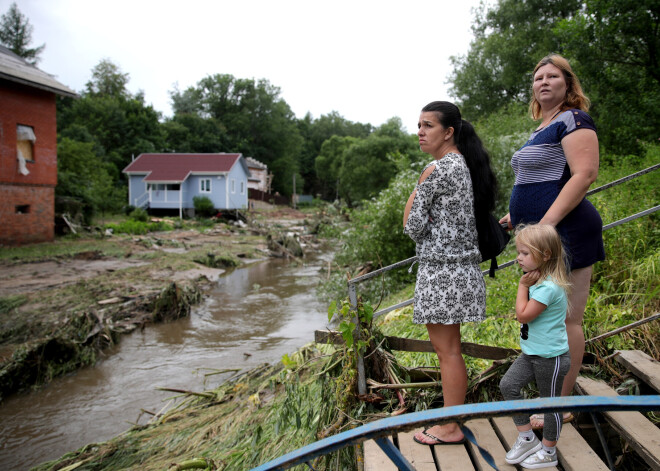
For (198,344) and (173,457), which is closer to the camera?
(173,457)

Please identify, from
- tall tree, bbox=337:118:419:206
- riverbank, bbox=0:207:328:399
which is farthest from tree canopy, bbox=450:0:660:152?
tall tree, bbox=337:118:419:206

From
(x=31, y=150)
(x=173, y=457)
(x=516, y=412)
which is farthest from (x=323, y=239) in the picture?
(x=516, y=412)

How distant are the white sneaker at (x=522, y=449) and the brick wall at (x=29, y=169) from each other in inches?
712

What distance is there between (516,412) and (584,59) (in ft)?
30.4

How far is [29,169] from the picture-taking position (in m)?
16.7

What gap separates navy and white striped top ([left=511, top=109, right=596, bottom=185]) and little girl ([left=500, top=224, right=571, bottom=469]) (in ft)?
1.15

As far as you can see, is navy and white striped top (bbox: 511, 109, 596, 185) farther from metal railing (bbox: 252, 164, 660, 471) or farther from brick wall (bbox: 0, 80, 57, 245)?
brick wall (bbox: 0, 80, 57, 245)

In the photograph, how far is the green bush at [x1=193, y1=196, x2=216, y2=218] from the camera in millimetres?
32000

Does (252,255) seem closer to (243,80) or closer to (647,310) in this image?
(647,310)

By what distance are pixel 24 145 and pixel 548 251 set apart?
19.4 meters

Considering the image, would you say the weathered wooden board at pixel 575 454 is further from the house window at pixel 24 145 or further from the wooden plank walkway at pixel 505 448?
the house window at pixel 24 145

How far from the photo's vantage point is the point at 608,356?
3.05 meters

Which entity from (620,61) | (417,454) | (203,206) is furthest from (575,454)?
(203,206)

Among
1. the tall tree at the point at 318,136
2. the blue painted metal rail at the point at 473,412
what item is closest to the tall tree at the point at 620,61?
the blue painted metal rail at the point at 473,412
